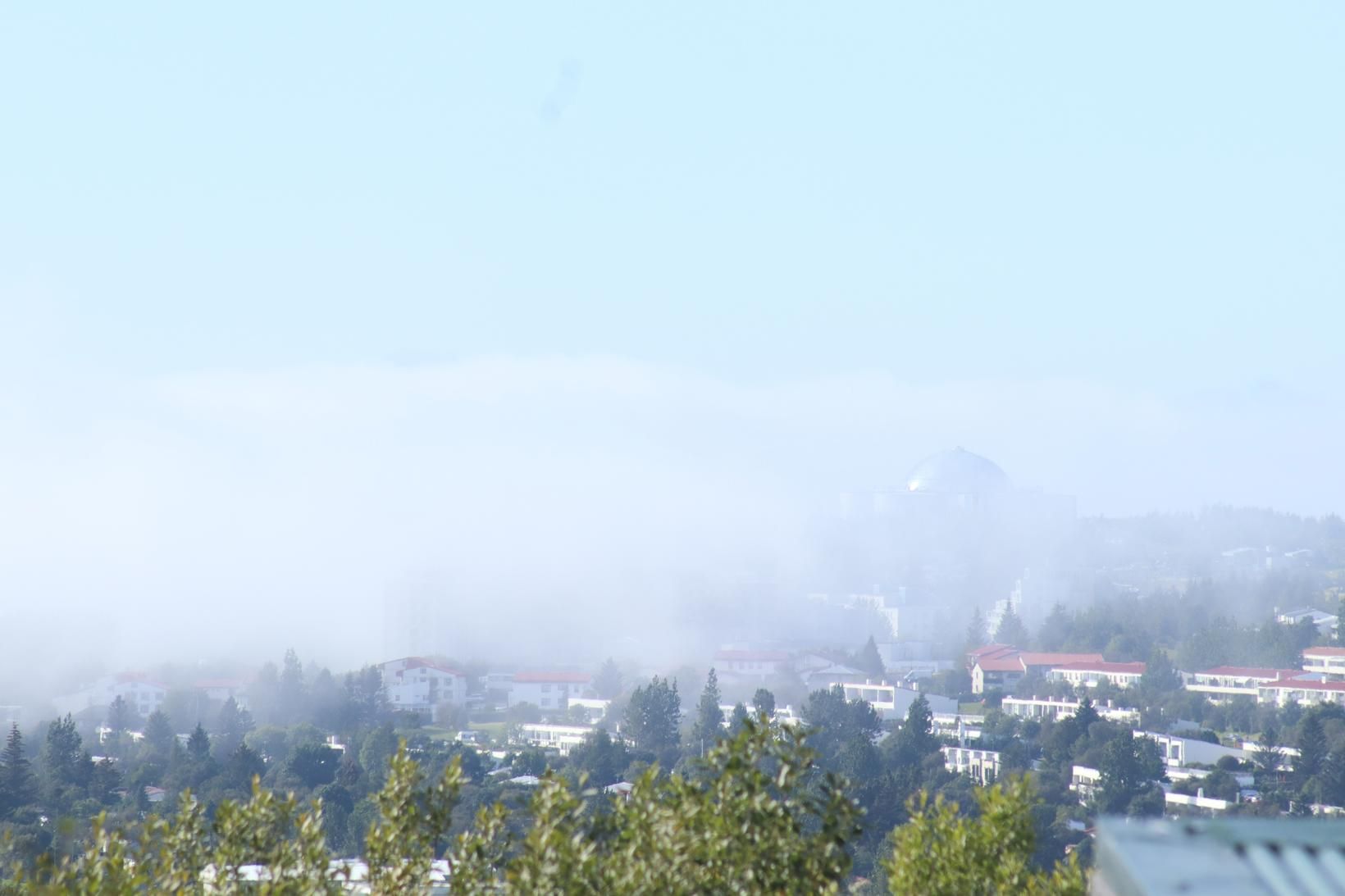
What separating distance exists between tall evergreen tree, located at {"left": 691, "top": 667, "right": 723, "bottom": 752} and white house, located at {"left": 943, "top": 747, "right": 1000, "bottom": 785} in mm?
5562

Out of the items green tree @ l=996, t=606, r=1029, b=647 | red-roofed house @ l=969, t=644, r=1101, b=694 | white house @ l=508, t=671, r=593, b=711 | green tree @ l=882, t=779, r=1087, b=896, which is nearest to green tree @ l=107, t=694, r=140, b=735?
white house @ l=508, t=671, r=593, b=711

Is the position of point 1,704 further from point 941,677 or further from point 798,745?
point 798,745

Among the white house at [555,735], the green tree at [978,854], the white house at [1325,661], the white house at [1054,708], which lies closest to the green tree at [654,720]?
the white house at [555,735]

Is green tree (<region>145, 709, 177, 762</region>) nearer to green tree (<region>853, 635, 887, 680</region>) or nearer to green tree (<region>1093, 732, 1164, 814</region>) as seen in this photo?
green tree (<region>1093, 732, 1164, 814</region>)

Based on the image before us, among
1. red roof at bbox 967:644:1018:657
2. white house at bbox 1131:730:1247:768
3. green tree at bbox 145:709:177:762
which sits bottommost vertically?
white house at bbox 1131:730:1247:768

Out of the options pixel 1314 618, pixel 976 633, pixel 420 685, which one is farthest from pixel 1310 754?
pixel 1314 618

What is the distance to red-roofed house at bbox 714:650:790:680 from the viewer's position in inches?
1962

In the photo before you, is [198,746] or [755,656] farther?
[755,656]

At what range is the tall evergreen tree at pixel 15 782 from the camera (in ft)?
72.7

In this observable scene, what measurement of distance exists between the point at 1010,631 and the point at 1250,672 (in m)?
16.2

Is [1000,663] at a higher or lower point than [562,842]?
lower

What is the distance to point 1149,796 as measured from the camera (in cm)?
2530

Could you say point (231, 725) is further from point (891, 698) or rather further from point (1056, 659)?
point (1056, 659)

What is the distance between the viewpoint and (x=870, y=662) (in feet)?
176
